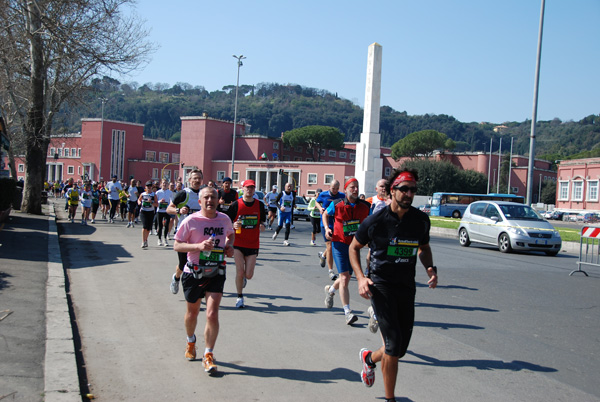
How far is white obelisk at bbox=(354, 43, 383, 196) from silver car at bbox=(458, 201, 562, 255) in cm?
1756

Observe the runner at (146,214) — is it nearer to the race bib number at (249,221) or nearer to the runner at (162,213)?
the runner at (162,213)

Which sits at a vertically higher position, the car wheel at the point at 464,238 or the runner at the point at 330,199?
the runner at the point at 330,199

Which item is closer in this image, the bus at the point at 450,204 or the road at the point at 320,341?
the road at the point at 320,341

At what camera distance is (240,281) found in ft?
26.7

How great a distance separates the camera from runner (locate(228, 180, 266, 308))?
26.9ft

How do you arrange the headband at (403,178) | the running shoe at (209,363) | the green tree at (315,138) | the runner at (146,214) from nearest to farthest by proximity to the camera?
the headband at (403,178), the running shoe at (209,363), the runner at (146,214), the green tree at (315,138)

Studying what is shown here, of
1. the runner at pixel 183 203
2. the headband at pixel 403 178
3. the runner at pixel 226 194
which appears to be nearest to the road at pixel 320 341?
the runner at pixel 183 203

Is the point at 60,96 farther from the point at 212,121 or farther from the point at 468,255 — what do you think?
the point at 212,121

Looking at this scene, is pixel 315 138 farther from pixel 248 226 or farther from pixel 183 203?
pixel 248 226

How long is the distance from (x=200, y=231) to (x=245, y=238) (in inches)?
109

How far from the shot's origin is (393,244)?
4527 millimetres

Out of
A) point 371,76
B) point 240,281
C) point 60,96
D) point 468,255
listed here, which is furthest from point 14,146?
point 240,281

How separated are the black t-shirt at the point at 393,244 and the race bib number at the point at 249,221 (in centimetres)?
392

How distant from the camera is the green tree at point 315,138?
9394 cm
